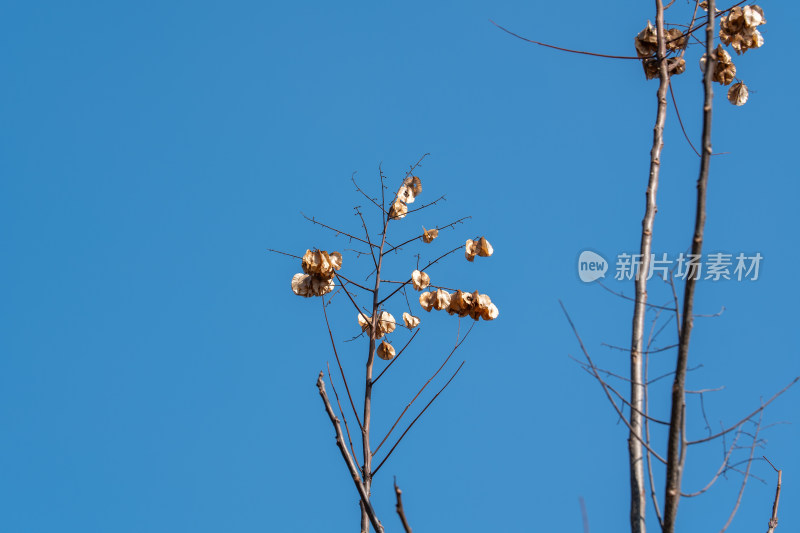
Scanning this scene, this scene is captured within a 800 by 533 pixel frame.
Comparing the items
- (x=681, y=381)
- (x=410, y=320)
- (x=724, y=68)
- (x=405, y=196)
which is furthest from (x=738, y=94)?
(x=681, y=381)

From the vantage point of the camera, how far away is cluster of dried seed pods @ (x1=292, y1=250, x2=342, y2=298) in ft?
11.3

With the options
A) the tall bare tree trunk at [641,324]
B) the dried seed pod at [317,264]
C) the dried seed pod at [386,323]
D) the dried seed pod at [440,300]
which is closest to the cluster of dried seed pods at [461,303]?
the dried seed pod at [440,300]

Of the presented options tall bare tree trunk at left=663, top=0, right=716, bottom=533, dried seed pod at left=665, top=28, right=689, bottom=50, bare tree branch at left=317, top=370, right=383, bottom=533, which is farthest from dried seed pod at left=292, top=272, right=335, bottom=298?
tall bare tree trunk at left=663, top=0, right=716, bottom=533

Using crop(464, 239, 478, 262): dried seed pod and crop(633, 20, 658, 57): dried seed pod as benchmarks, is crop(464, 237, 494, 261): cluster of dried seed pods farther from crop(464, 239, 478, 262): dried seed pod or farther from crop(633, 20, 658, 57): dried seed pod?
crop(633, 20, 658, 57): dried seed pod

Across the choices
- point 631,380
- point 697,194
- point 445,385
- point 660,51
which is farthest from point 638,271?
point 445,385

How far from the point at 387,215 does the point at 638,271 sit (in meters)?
1.83

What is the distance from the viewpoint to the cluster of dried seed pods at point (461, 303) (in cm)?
372

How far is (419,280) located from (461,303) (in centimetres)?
24

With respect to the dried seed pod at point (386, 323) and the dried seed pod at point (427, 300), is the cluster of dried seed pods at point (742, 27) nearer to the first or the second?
the dried seed pod at point (427, 300)

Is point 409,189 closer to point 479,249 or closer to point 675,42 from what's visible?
point 479,249

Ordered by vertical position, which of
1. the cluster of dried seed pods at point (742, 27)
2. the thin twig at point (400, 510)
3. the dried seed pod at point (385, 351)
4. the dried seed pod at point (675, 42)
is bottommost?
the thin twig at point (400, 510)

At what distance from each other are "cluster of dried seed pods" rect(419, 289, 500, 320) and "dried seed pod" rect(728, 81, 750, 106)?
1.67 metres

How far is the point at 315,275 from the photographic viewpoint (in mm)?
3502

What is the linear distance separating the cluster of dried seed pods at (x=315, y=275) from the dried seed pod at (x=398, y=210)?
0.39 m
